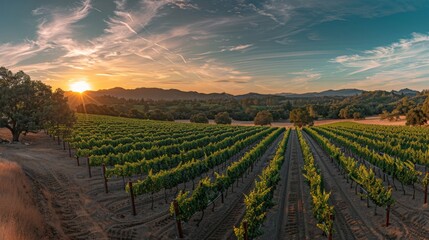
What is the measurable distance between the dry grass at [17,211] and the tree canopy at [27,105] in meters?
22.6

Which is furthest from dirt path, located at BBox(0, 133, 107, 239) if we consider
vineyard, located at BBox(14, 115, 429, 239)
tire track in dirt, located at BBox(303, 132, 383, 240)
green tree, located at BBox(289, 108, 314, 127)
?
green tree, located at BBox(289, 108, 314, 127)

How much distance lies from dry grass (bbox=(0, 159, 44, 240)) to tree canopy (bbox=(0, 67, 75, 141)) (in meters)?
22.6

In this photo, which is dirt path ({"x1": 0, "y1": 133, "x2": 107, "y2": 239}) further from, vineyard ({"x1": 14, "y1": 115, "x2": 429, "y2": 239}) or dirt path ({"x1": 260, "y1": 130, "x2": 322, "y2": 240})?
dirt path ({"x1": 260, "y1": 130, "x2": 322, "y2": 240})

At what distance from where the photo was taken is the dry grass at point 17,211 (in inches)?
463

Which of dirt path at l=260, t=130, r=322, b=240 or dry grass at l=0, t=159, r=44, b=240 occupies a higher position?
dry grass at l=0, t=159, r=44, b=240

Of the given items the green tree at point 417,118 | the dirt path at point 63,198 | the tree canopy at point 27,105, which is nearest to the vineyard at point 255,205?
the dirt path at point 63,198

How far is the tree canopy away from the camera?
Answer: 127 feet

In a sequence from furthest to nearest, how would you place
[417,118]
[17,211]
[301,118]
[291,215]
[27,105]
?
[301,118] → [417,118] → [27,105] → [291,215] → [17,211]

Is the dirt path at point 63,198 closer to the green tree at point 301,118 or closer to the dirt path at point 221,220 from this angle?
the dirt path at point 221,220

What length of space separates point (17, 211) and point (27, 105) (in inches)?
1299

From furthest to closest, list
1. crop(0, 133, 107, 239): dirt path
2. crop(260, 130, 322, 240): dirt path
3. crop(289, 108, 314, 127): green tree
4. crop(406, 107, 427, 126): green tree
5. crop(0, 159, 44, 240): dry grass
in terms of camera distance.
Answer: crop(289, 108, 314, 127): green tree < crop(406, 107, 427, 126): green tree < crop(0, 133, 107, 239): dirt path < crop(260, 130, 322, 240): dirt path < crop(0, 159, 44, 240): dry grass

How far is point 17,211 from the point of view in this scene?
13805 millimetres

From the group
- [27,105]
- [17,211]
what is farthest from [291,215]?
[27,105]

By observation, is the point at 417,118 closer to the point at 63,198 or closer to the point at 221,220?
the point at 221,220
